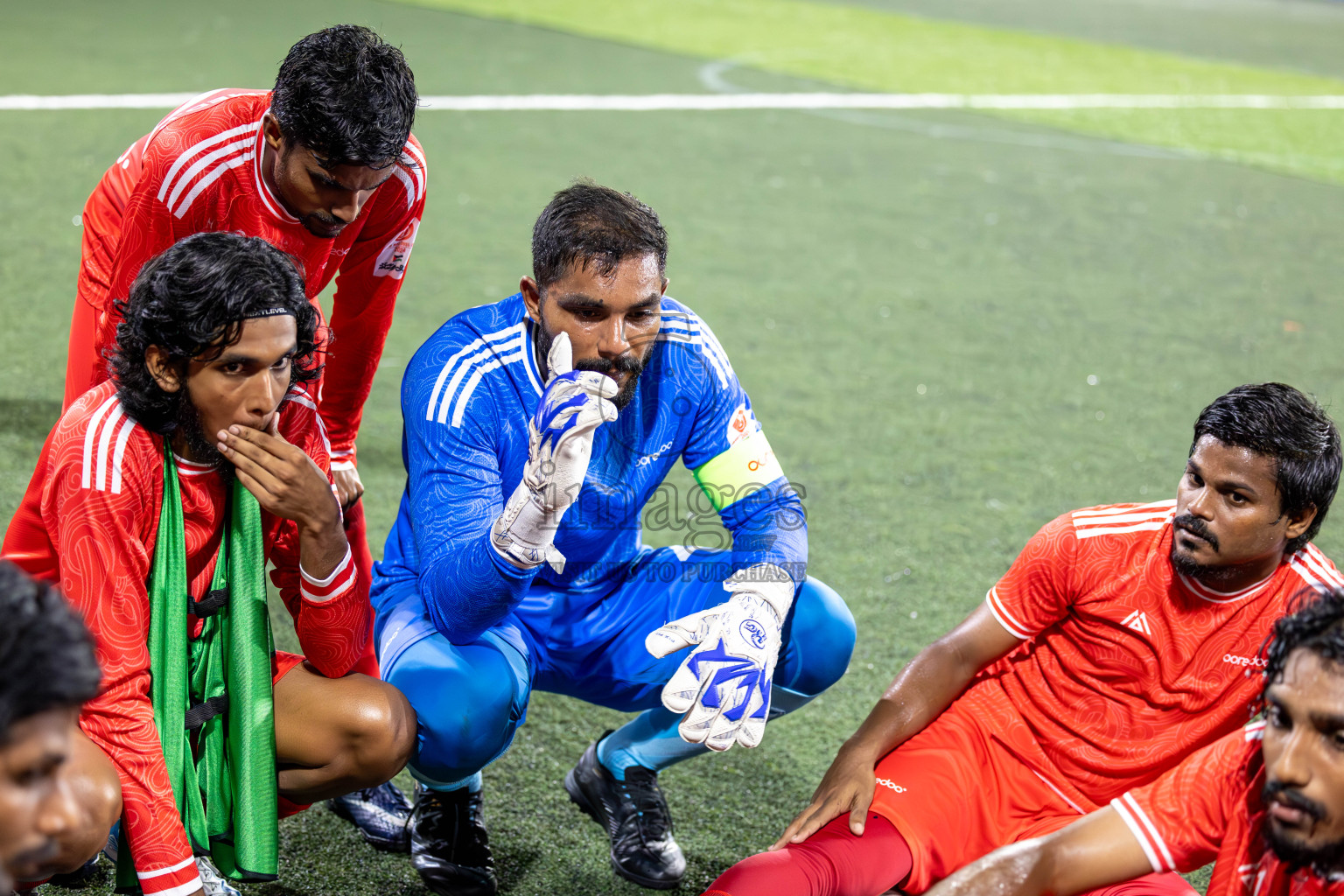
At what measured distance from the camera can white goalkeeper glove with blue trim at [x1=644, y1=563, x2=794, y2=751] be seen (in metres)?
2.33

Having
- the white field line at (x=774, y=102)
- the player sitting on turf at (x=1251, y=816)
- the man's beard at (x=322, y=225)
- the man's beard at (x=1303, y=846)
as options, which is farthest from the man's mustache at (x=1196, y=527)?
the white field line at (x=774, y=102)

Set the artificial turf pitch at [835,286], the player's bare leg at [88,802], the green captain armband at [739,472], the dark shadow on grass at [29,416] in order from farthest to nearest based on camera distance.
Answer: the dark shadow on grass at [29,416], the artificial turf pitch at [835,286], the green captain armband at [739,472], the player's bare leg at [88,802]

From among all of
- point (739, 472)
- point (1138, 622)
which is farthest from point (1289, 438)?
point (739, 472)

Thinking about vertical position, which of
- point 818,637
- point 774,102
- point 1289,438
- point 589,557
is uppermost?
point 774,102

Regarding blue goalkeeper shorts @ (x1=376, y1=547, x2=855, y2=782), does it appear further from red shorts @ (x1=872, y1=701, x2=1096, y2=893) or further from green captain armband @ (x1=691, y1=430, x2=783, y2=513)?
Result: red shorts @ (x1=872, y1=701, x2=1096, y2=893)

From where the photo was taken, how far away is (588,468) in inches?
107

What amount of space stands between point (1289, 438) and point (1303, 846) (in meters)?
0.83

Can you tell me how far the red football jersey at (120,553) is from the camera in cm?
197

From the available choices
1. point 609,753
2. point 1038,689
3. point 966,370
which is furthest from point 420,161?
point 966,370

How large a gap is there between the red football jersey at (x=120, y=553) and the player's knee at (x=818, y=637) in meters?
1.16

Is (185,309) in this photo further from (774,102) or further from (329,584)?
(774,102)

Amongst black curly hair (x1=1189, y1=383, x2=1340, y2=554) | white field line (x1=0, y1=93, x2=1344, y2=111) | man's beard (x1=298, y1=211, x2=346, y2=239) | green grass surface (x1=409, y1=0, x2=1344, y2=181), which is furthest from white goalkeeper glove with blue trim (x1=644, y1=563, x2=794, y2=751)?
green grass surface (x1=409, y1=0, x2=1344, y2=181)

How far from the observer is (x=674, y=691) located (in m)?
2.33

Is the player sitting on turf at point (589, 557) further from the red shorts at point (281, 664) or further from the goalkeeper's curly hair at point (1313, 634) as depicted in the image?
the goalkeeper's curly hair at point (1313, 634)
